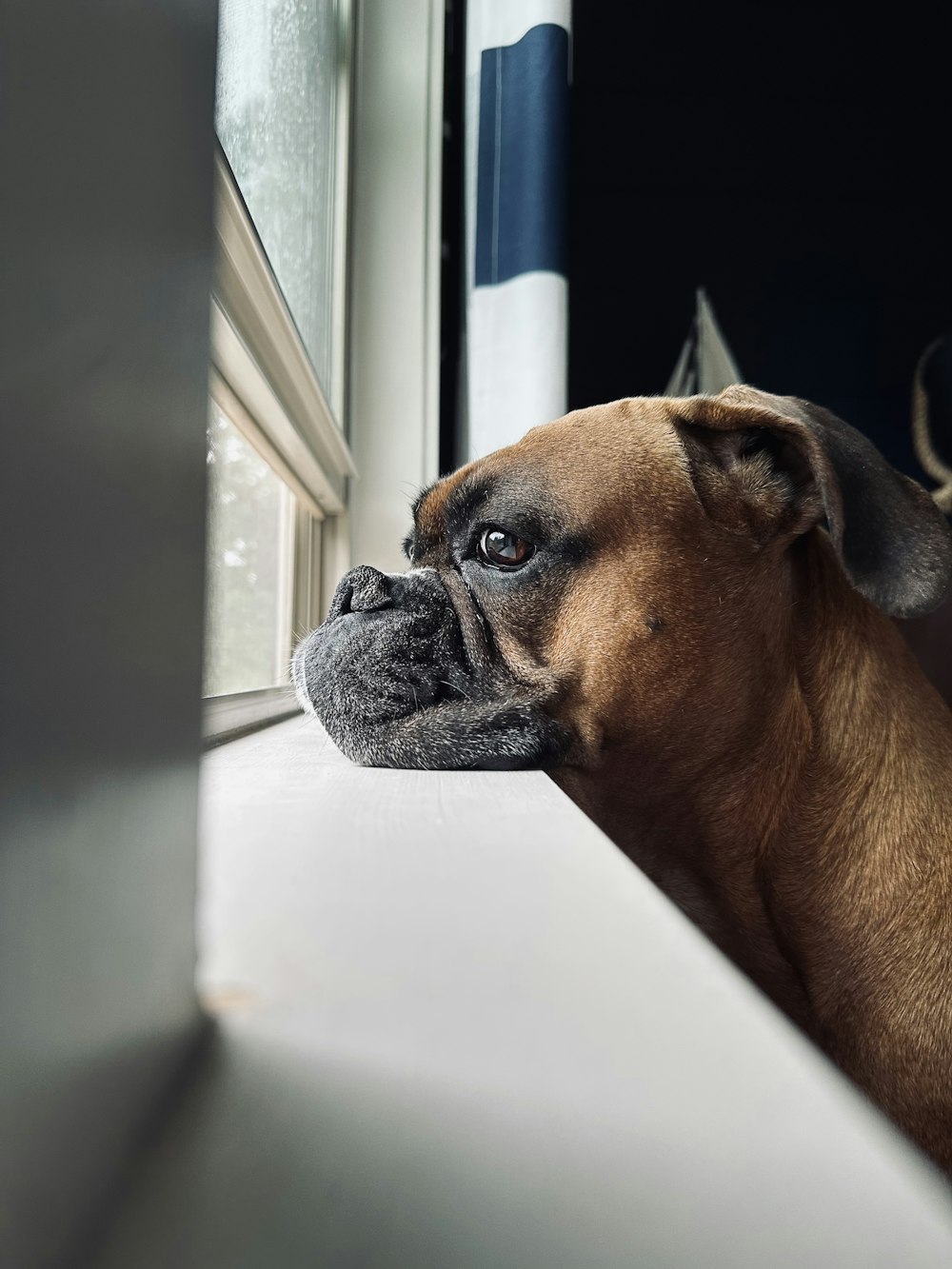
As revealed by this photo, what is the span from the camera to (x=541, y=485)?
3.21 ft

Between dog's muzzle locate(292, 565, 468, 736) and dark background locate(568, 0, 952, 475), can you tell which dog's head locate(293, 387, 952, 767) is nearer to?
dog's muzzle locate(292, 565, 468, 736)

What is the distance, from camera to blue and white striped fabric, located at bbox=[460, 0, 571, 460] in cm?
179

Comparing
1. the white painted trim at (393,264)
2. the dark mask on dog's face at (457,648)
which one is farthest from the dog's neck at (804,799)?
the white painted trim at (393,264)

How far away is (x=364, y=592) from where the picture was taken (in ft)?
3.30

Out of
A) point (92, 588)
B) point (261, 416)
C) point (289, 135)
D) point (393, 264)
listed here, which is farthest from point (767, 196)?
point (92, 588)

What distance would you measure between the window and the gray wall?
2.25ft

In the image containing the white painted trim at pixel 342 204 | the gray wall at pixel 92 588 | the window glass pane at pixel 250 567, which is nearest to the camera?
the gray wall at pixel 92 588

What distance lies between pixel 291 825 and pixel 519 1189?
0.24 meters

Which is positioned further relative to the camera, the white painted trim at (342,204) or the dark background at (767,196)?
the dark background at (767,196)

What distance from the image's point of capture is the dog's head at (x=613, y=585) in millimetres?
859

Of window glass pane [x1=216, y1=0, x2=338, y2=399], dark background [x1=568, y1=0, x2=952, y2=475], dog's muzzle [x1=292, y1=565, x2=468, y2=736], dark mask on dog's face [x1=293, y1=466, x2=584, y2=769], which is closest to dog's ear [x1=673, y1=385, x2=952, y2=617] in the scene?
dark mask on dog's face [x1=293, y1=466, x2=584, y2=769]

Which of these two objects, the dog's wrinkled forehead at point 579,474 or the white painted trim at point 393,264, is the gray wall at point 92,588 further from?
the white painted trim at point 393,264

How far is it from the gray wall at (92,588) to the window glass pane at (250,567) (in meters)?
1.05

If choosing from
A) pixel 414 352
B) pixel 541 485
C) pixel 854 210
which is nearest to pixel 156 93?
pixel 541 485
